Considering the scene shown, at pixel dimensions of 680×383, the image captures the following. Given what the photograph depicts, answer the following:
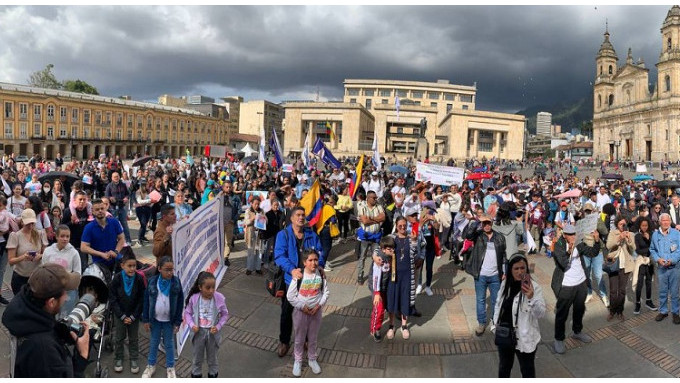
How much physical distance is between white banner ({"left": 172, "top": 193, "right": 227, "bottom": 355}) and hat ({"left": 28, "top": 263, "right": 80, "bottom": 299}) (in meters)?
1.24

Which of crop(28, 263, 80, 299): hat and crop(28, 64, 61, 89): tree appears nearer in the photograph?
crop(28, 263, 80, 299): hat

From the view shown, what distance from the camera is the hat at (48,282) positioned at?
253cm

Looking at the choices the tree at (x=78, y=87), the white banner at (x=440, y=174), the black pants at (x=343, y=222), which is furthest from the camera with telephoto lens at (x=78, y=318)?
the tree at (x=78, y=87)

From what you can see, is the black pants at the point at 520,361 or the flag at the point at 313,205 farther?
the flag at the point at 313,205

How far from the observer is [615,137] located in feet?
257

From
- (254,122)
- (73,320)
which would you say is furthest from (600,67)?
(73,320)

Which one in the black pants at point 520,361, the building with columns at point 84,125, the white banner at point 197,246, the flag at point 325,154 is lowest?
the black pants at point 520,361

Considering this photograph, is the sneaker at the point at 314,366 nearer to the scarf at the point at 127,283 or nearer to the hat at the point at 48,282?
the scarf at the point at 127,283

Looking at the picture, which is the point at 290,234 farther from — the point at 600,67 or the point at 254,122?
the point at 254,122

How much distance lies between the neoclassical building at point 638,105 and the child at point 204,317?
254ft

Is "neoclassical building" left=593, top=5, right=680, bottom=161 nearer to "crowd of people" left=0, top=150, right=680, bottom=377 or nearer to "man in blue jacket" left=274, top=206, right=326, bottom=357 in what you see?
"crowd of people" left=0, top=150, right=680, bottom=377

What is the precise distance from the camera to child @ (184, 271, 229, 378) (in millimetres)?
4414

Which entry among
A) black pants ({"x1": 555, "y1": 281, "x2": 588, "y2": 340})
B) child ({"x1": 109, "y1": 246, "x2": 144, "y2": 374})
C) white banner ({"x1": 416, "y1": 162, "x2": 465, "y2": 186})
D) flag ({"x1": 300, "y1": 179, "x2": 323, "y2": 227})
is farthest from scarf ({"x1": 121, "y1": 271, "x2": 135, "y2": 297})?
white banner ({"x1": 416, "y1": 162, "x2": 465, "y2": 186})

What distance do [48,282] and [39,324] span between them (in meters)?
0.26
